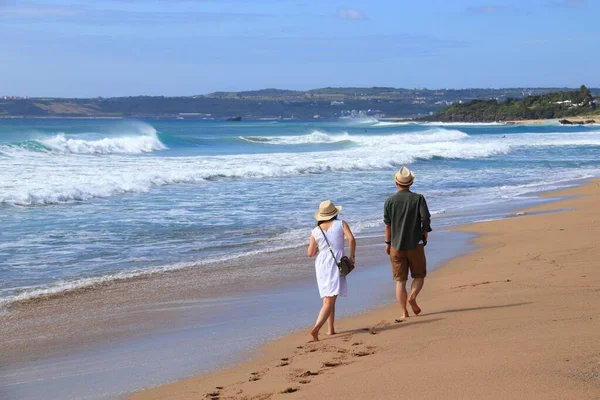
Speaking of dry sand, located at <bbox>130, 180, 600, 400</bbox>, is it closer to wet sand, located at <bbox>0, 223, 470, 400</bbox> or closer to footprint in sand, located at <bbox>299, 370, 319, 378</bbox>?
footprint in sand, located at <bbox>299, 370, 319, 378</bbox>

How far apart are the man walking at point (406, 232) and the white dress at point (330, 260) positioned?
0.50m

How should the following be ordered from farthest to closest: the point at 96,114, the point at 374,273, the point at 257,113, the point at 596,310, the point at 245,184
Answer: the point at 257,113 → the point at 96,114 → the point at 245,184 → the point at 374,273 → the point at 596,310

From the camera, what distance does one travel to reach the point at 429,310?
7.95 m

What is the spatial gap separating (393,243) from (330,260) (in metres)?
0.72

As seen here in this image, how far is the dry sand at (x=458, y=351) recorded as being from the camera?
509 cm

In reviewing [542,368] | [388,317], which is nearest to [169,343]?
[388,317]

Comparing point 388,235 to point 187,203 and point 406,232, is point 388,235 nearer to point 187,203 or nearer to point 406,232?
point 406,232

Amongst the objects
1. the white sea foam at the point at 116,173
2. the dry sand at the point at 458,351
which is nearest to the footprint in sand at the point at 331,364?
the dry sand at the point at 458,351

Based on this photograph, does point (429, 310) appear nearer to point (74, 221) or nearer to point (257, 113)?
point (74, 221)

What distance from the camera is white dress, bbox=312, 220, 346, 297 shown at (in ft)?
24.3

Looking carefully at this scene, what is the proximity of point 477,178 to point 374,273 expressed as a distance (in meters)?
18.0

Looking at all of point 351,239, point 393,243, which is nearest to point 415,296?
point 393,243

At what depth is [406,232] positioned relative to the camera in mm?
7691

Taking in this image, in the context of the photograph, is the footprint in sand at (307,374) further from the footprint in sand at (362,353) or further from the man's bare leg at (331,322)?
the man's bare leg at (331,322)
